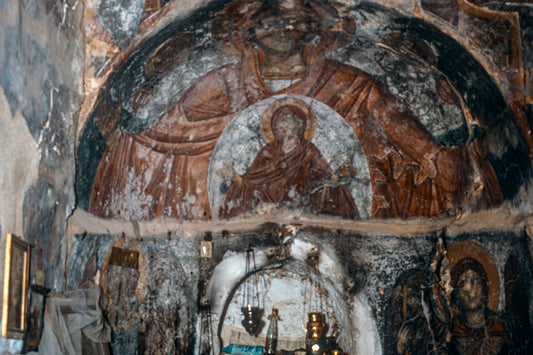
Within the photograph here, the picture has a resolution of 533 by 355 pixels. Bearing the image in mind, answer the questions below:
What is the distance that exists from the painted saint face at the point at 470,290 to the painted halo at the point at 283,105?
251 centimetres

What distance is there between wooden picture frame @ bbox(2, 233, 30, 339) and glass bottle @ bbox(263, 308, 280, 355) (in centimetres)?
470

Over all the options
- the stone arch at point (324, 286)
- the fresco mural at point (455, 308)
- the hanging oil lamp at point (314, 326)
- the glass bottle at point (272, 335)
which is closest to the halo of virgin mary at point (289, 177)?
the stone arch at point (324, 286)

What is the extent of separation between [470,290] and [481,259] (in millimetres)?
374

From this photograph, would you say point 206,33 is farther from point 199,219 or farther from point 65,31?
point 199,219

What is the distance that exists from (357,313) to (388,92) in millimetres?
2735

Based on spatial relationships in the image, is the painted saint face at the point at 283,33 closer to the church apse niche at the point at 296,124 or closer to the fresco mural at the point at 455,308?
the church apse niche at the point at 296,124

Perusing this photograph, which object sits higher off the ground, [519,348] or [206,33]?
[206,33]

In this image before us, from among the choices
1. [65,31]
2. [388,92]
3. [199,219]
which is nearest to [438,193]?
[388,92]

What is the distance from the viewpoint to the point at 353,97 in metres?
6.96

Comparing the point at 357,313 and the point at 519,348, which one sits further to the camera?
the point at 357,313

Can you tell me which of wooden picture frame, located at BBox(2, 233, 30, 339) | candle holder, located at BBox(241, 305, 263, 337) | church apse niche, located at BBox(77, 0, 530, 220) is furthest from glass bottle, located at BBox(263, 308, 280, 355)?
wooden picture frame, located at BBox(2, 233, 30, 339)

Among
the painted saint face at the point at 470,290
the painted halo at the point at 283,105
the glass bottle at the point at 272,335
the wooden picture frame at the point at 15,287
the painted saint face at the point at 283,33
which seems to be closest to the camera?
the wooden picture frame at the point at 15,287

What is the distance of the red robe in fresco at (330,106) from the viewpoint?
6.72m

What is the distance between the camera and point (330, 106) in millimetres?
7094
